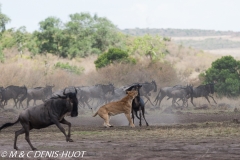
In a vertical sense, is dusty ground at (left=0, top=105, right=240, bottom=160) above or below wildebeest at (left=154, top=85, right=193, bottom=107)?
below

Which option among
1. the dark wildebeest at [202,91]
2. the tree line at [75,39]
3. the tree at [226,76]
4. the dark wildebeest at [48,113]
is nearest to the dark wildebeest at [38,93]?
the dark wildebeest at [202,91]

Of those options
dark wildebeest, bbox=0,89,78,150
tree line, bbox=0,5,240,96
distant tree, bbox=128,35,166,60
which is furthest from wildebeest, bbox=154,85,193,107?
distant tree, bbox=128,35,166,60

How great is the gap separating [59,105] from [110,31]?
66302 millimetres

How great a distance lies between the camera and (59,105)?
14.2m

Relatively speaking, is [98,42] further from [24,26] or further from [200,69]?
[200,69]

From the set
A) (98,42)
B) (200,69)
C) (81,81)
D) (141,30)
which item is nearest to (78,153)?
(81,81)

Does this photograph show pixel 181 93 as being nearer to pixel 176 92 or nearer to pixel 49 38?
pixel 176 92

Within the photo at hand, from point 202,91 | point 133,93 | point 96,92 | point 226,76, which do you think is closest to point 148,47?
point 226,76

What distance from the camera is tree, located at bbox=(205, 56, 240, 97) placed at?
42.9m

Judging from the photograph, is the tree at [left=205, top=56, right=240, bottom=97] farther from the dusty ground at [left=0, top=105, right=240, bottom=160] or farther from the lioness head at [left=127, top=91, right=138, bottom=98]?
the dusty ground at [left=0, top=105, right=240, bottom=160]

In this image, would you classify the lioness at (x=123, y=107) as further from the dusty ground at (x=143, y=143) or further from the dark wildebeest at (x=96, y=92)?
the dark wildebeest at (x=96, y=92)

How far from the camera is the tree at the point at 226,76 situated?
4288 cm

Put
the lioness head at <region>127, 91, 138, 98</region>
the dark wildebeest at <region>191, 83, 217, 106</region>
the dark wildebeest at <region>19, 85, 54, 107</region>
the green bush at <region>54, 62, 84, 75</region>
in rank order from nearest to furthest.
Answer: the lioness head at <region>127, 91, 138, 98</region>
the dark wildebeest at <region>19, 85, 54, 107</region>
the dark wildebeest at <region>191, 83, 217, 106</region>
the green bush at <region>54, 62, 84, 75</region>

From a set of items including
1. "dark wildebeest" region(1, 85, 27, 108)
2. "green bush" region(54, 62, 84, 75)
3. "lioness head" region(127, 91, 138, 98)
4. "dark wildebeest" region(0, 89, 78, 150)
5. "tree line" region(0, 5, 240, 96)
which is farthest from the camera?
"tree line" region(0, 5, 240, 96)
